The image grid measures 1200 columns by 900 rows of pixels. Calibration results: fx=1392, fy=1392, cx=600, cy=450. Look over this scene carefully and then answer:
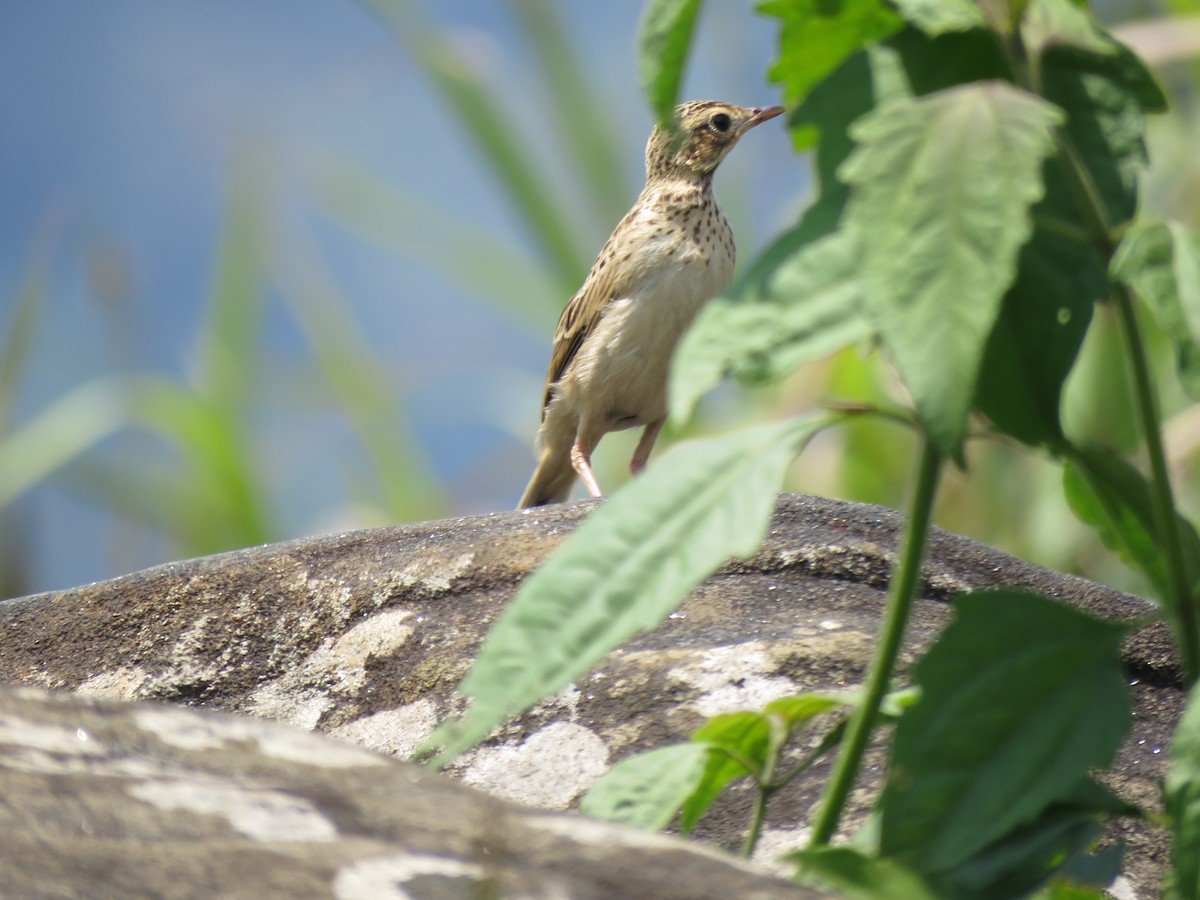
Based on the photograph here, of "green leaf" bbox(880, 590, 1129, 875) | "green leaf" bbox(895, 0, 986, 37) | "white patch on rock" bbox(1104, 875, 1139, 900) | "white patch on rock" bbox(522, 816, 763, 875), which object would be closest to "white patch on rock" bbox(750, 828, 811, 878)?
"white patch on rock" bbox(1104, 875, 1139, 900)

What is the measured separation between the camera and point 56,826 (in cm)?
113

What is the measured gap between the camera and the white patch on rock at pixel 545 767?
208cm

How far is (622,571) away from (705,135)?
17.3 ft

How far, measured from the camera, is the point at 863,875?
1.06 m

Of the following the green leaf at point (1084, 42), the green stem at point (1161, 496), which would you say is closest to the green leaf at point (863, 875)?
the green stem at point (1161, 496)

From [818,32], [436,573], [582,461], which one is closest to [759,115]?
[582,461]

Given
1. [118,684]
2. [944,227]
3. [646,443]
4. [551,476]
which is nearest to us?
[944,227]

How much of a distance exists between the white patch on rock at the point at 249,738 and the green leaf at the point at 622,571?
0.32m

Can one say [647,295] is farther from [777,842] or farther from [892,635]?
[892,635]

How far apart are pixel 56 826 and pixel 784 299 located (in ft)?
2.38

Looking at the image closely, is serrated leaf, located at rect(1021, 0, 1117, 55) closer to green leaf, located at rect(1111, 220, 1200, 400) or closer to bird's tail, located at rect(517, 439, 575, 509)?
green leaf, located at rect(1111, 220, 1200, 400)

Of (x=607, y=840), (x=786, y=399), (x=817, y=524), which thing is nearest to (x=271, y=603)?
(x=817, y=524)

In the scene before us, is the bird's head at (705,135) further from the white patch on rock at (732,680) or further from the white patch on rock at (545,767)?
the white patch on rock at (545,767)

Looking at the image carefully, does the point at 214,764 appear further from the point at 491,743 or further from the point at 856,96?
the point at 491,743
